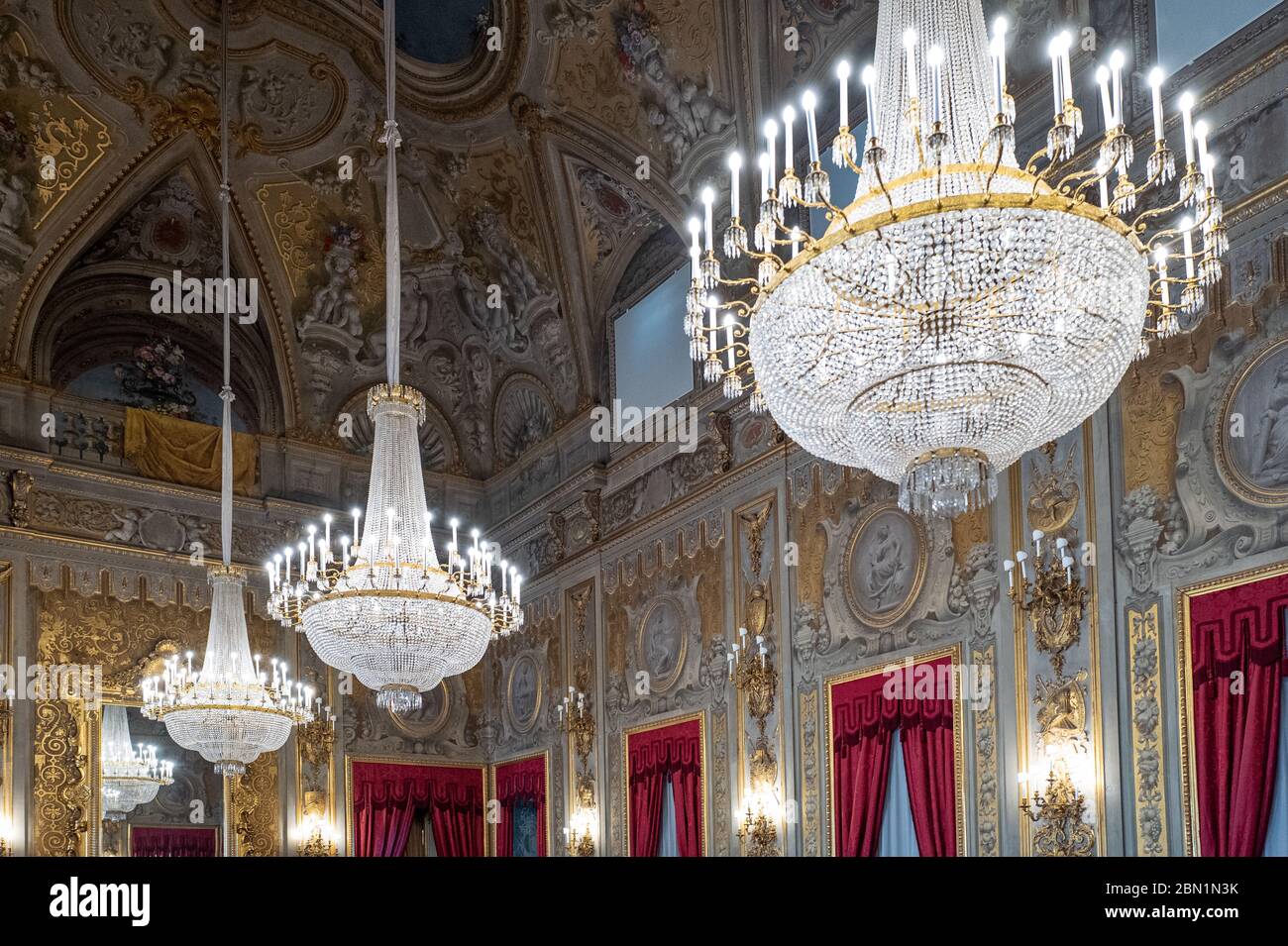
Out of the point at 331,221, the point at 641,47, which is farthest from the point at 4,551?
the point at 641,47

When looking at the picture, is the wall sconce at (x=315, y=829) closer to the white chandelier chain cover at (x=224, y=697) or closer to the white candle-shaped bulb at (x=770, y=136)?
the white chandelier chain cover at (x=224, y=697)

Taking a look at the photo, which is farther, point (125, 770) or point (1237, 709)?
point (125, 770)

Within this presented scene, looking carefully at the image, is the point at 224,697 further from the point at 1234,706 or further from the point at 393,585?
the point at 1234,706

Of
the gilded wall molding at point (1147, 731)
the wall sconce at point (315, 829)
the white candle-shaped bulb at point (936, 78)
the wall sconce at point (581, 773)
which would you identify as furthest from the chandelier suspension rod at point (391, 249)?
the wall sconce at point (315, 829)

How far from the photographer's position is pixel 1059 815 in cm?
832

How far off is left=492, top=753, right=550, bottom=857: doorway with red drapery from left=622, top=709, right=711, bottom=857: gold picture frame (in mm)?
1675

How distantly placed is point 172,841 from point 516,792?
4.02 m

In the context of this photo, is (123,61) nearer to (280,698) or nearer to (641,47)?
(641,47)

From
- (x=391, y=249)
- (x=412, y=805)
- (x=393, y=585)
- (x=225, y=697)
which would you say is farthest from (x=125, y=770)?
(x=391, y=249)

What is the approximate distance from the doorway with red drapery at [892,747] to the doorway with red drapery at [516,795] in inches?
204

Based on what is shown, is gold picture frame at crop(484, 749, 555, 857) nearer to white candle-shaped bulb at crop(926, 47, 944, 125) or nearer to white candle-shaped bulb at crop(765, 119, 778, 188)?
white candle-shaped bulb at crop(765, 119, 778, 188)

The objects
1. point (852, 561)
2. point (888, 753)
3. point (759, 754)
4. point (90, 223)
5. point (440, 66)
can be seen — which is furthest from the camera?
point (90, 223)

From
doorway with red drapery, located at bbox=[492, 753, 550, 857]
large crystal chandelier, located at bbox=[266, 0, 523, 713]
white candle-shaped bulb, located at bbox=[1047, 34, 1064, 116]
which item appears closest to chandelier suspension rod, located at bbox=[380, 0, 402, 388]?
large crystal chandelier, located at bbox=[266, 0, 523, 713]

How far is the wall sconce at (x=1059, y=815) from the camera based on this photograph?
819cm
